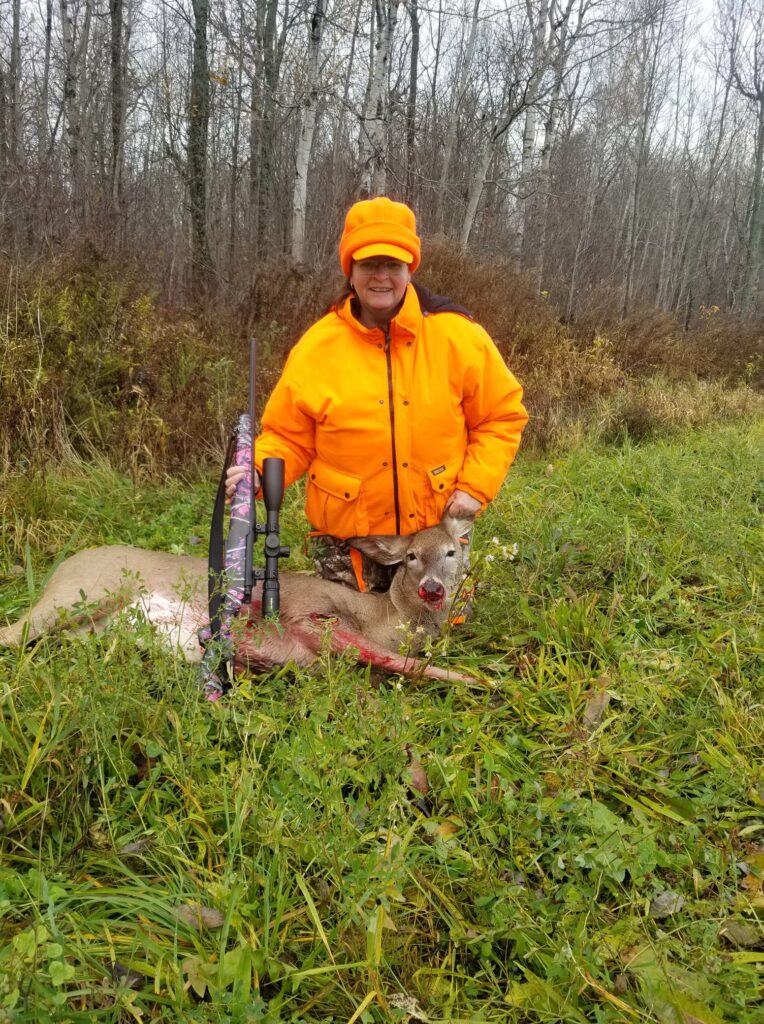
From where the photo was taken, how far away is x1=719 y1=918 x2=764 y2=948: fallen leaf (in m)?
1.80

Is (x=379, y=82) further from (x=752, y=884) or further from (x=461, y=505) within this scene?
(x=752, y=884)

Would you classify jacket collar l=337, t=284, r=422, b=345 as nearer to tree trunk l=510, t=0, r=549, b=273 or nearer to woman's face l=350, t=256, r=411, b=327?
woman's face l=350, t=256, r=411, b=327

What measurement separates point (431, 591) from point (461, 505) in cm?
43

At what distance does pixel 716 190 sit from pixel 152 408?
31.4 meters

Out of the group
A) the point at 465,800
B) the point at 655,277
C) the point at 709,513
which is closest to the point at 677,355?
the point at 709,513

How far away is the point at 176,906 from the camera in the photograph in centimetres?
168

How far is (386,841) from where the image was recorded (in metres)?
1.87

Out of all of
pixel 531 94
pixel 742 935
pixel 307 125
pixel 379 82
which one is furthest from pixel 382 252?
pixel 531 94

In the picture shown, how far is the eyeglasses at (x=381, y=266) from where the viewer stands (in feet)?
9.39

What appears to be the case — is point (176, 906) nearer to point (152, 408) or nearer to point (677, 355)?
point (152, 408)

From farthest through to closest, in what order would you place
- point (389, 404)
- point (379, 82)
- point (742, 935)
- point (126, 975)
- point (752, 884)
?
point (379, 82) → point (389, 404) → point (752, 884) → point (742, 935) → point (126, 975)

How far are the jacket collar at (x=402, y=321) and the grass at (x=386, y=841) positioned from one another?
1001 mm

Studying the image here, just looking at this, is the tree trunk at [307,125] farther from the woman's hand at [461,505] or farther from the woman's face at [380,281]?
the woman's hand at [461,505]

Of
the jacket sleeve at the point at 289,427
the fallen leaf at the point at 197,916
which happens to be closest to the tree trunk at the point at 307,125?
the jacket sleeve at the point at 289,427
